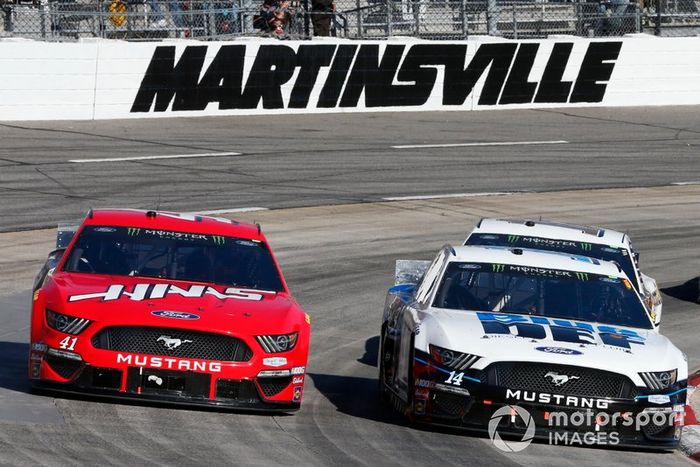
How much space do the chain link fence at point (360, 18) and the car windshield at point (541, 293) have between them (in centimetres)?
1861

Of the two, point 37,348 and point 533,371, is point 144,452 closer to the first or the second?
point 37,348

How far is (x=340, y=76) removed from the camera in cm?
2989

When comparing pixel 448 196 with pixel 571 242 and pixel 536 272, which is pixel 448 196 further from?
pixel 536 272

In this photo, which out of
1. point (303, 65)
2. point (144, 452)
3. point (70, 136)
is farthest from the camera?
point (303, 65)

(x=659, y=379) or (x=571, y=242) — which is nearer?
(x=659, y=379)

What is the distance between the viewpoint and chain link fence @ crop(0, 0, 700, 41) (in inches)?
1088

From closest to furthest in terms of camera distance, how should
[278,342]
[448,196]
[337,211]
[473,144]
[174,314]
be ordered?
[174,314] < [278,342] < [337,211] < [448,196] < [473,144]

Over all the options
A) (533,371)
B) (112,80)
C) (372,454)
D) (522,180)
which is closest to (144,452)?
(372,454)

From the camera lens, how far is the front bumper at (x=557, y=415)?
8.80m

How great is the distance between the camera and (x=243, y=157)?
958 inches

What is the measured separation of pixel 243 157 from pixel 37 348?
1532 cm

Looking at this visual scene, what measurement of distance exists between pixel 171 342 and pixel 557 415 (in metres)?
2.63

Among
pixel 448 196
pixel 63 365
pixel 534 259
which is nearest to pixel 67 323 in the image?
pixel 63 365

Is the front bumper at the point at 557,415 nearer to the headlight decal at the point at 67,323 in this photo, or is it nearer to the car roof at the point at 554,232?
the headlight decal at the point at 67,323
